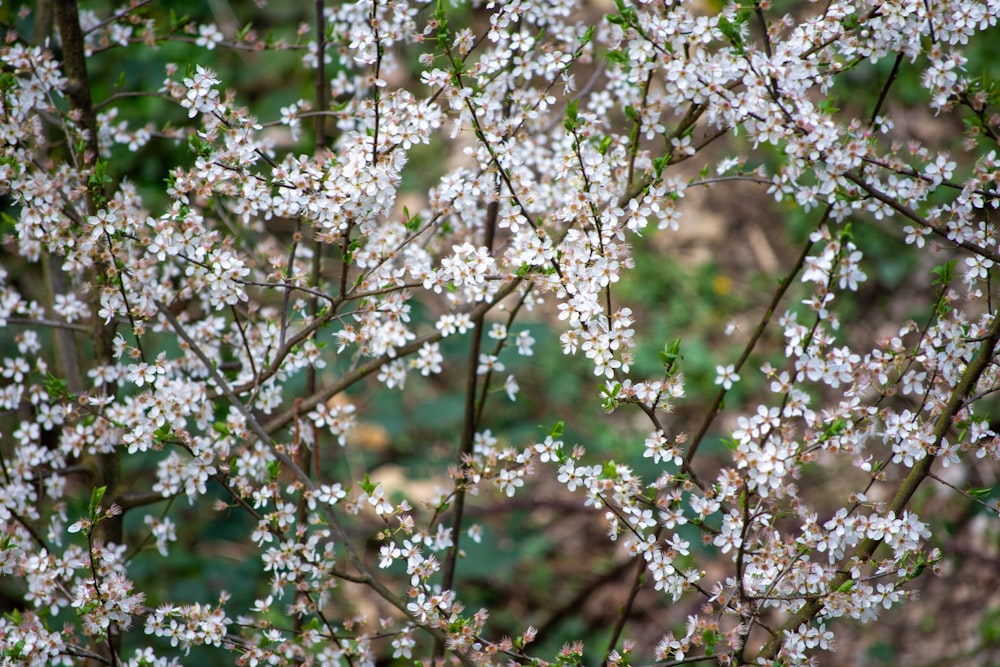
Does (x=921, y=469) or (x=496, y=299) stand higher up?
(x=496, y=299)

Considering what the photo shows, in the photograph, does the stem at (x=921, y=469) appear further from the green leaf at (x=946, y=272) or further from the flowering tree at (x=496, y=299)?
the green leaf at (x=946, y=272)

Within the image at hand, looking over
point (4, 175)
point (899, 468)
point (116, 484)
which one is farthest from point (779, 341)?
point (4, 175)

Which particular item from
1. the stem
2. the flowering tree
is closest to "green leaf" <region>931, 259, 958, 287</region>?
the flowering tree

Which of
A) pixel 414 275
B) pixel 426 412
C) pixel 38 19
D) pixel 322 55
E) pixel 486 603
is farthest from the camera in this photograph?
pixel 486 603

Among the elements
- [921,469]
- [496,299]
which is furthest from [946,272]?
[496,299]

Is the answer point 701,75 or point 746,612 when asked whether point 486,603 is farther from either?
point 701,75

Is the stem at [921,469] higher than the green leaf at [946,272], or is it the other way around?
the green leaf at [946,272]

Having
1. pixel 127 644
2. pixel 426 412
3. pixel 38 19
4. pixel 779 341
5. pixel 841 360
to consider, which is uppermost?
pixel 779 341

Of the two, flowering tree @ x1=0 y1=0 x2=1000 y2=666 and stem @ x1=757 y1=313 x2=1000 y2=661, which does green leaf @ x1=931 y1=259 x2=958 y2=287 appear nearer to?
flowering tree @ x1=0 y1=0 x2=1000 y2=666

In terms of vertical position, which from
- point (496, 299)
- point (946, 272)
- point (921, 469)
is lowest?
point (921, 469)

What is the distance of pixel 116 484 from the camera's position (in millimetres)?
2385

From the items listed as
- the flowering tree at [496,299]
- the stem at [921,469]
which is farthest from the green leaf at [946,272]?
the stem at [921,469]

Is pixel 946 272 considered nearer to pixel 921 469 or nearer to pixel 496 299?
pixel 921 469

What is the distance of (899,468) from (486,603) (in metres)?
2.29
